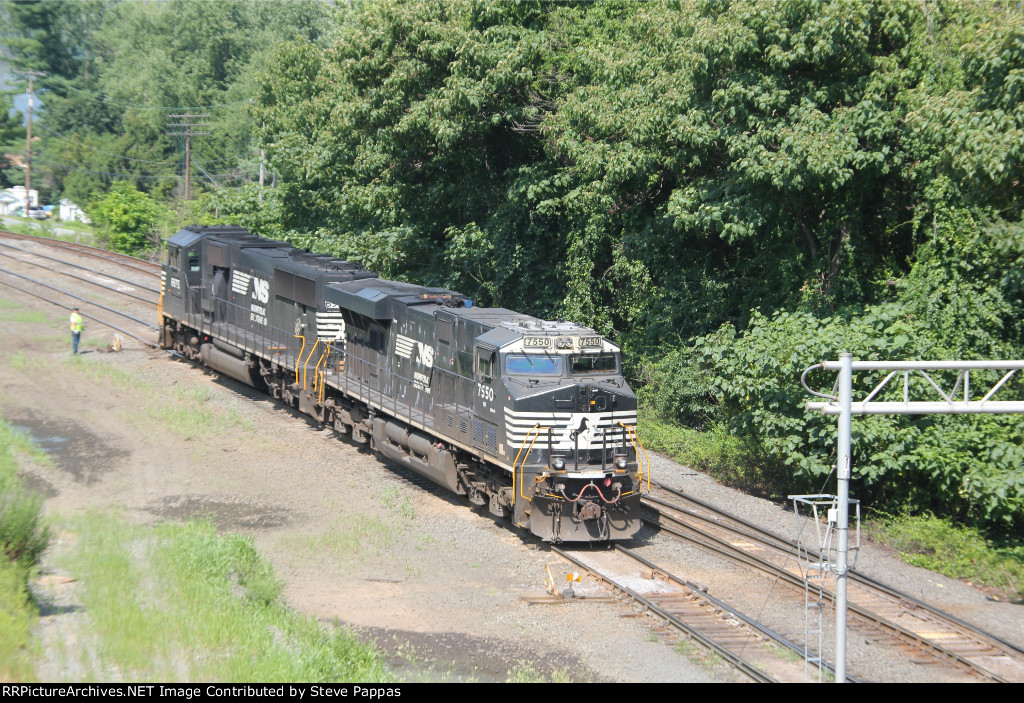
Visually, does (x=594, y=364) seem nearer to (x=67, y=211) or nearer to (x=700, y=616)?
(x=700, y=616)

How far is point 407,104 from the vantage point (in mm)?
26141

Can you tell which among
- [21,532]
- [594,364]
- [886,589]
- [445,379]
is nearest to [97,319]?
[445,379]

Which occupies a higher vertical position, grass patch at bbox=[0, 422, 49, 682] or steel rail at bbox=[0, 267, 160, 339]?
steel rail at bbox=[0, 267, 160, 339]

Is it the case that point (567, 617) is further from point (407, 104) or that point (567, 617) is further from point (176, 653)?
point (407, 104)

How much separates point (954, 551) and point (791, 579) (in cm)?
319

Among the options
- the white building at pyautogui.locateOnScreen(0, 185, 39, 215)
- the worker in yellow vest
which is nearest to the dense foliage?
the worker in yellow vest

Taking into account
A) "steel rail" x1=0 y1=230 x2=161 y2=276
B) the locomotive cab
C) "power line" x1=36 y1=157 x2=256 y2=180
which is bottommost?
the locomotive cab

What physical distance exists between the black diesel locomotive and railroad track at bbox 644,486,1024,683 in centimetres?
139

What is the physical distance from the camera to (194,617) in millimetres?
10594

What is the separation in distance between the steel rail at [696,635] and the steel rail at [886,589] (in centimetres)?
285

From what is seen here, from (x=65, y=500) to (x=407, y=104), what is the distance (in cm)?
1454

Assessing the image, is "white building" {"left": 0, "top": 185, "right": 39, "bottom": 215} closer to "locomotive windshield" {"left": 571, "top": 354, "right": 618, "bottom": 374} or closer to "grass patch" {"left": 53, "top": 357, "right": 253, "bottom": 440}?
"grass patch" {"left": 53, "top": 357, "right": 253, "bottom": 440}

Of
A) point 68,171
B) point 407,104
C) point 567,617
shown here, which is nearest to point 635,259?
point 407,104

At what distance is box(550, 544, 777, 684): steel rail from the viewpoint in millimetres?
10389
